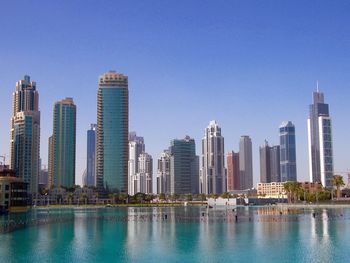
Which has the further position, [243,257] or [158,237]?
[158,237]

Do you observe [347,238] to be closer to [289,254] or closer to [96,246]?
[289,254]

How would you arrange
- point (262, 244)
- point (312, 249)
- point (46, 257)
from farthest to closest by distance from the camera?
point (262, 244) → point (312, 249) → point (46, 257)

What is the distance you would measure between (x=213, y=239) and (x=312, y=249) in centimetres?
2135

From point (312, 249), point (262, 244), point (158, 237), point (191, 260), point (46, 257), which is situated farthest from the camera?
point (158, 237)

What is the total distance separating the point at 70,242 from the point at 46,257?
1853 cm

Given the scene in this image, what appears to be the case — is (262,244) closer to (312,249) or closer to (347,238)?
(312,249)

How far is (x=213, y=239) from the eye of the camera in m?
95.6

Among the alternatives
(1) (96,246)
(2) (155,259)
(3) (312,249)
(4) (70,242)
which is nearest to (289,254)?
(3) (312,249)

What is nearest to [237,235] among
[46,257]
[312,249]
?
[312,249]

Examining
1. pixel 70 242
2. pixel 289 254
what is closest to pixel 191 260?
pixel 289 254

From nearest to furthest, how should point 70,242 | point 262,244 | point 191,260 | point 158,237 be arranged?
point 191,260 → point 262,244 → point 70,242 → point 158,237

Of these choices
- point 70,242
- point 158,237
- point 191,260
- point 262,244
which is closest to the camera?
point 191,260

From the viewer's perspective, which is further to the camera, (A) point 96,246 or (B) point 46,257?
(A) point 96,246

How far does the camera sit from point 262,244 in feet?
284
